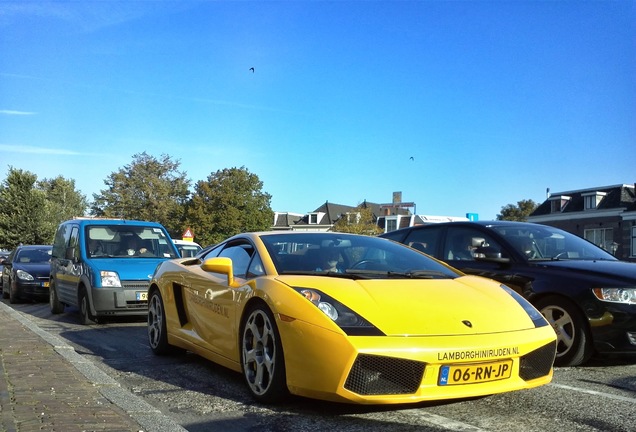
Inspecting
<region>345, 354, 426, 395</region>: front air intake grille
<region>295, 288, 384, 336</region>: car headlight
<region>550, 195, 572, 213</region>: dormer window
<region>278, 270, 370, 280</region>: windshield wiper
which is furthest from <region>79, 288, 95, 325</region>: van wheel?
<region>550, 195, 572, 213</region>: dormer window

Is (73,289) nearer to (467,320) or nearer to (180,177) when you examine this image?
(467,320)

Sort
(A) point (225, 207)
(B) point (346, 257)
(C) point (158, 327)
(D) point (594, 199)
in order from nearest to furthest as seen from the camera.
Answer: (B) point (346, 257), (C) point (158, 327), (D) point (594, 199), (A) point (225, 207)

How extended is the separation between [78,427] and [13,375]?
1.72 metres

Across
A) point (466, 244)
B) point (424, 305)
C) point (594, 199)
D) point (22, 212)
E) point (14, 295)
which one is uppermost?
point (594, 199)

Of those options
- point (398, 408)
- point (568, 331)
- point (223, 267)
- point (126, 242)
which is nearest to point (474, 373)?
point (398, 408)

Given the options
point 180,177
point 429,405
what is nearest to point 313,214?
point 180,177

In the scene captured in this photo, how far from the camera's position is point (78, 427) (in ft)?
11.5

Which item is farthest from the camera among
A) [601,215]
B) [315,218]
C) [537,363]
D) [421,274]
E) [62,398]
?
[315,218]

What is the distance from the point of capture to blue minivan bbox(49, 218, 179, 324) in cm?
937

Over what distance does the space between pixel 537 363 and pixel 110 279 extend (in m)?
7.04

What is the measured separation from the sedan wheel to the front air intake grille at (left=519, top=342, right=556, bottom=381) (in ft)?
5.08

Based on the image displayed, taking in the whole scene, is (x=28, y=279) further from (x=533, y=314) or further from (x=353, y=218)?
(x=353, y=218)

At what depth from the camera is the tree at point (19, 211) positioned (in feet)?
165

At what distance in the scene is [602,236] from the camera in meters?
51.6
